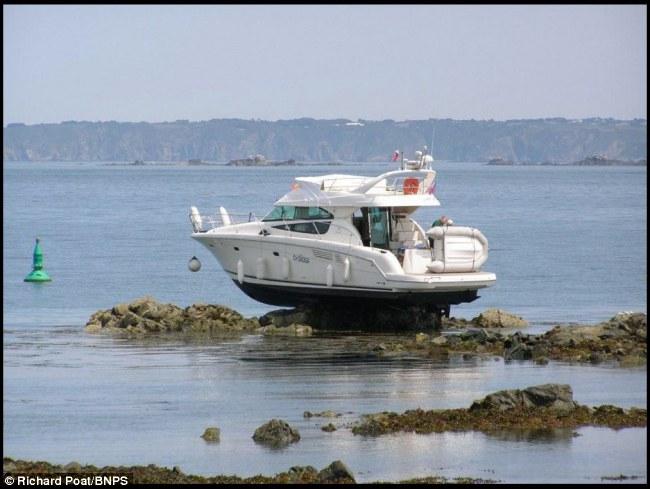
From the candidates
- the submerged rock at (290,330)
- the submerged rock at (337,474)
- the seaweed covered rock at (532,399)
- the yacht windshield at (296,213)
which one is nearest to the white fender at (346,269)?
the yacht windshield at (296,213)

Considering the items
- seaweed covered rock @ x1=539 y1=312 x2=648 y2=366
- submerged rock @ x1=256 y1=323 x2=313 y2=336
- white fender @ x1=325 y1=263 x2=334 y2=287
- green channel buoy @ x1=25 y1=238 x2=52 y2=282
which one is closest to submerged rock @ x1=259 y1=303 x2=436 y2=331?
submerged rock @ x1=256 y1=323 x2=313 y2=336

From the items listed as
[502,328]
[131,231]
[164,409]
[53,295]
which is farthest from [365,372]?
[131,231]

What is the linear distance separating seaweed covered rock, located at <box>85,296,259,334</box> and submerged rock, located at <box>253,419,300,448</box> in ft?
41.9

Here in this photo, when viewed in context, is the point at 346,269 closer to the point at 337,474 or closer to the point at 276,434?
the point at 276,434

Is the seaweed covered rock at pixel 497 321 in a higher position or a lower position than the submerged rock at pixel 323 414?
higher

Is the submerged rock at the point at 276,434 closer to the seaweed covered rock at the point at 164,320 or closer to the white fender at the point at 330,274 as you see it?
the white fender at the point at 330,274

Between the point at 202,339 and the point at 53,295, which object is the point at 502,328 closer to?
the point at 202,339

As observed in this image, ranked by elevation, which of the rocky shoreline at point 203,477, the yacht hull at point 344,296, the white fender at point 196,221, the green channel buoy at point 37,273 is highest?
the white fender at point 196,221

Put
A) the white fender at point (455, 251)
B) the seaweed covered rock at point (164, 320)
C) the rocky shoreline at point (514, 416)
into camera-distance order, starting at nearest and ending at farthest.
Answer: the rocky shoreline at point (514, 416), the white fender at point (455, 251), the seaweed covered rock at point (164, 320)

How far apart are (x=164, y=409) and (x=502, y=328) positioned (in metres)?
12.1

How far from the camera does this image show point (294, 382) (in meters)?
26.9

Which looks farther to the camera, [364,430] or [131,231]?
[131,231]

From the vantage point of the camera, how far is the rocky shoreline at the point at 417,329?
1174 inches

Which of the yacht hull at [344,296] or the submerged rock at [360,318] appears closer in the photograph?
the yacht hull at [344,296]
